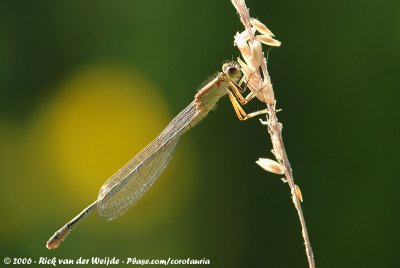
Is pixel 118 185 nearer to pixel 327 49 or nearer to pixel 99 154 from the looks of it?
pixel 99 154

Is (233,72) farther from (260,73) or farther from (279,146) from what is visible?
(279,146)

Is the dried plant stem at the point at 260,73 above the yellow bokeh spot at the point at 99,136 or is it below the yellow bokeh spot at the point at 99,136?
below

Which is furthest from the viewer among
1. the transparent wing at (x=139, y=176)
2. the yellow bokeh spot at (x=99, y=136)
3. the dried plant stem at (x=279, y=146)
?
the yellow bokeh spot at (x=99, y=136)

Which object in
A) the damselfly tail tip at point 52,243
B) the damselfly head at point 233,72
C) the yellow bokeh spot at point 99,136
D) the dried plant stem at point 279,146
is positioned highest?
the yellow bokeh spot at point 99,136

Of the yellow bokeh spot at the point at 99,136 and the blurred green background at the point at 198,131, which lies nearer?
the blurred green background at the point at 198,131

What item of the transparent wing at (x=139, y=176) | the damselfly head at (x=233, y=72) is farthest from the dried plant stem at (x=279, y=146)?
the transparent wing at (x=139, y=176)

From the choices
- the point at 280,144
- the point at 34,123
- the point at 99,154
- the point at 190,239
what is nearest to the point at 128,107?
the point at 99,154

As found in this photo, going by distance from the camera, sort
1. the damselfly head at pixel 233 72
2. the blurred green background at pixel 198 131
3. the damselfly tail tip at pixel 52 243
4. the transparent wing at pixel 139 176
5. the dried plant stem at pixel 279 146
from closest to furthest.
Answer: the dried plant stem at pixel 279 146, the damselfly head at pixel 233 72, the damselfly tail tip at pixel 52 243, the transparent wing at pixel 139 176, the blurred green background at pixel 198 131

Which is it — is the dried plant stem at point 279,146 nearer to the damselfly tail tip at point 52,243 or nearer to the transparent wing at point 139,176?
the transparent wing at point 139,176
